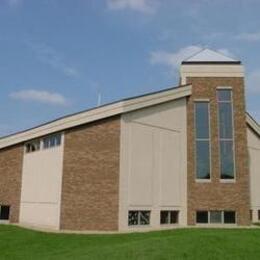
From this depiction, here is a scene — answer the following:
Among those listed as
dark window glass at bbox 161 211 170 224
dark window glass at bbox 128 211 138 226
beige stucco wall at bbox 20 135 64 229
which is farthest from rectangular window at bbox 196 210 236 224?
beige stucco wall at bbox 20 135 64 229

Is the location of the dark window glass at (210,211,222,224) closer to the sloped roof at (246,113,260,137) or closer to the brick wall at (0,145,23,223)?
the sloped roof at (246,113,260,137)

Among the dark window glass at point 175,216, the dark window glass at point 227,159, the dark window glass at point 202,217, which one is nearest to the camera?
the dark window glass at point 175,216

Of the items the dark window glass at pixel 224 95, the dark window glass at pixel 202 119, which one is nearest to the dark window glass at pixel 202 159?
the dark window glass at pixel 202 119

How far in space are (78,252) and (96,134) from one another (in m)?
10.1

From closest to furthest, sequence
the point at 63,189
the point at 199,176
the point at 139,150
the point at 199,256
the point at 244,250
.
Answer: the point at 199,256, the point at 244,250, the point at 63,189, the point at 139,150, the point at 199,176

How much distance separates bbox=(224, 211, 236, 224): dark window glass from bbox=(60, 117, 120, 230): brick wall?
286 inches

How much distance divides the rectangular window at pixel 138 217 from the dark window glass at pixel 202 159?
441 centimetres

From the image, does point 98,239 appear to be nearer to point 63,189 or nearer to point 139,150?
point 63,189

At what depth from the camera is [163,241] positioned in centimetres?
1550

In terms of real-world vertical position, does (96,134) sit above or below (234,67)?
below

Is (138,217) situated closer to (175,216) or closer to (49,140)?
(175,216)

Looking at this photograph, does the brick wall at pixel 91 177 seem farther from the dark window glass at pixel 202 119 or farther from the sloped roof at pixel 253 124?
the sloped roof at pixel 253 124

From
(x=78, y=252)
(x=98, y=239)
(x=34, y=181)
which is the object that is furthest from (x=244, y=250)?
(x=34, y=181)

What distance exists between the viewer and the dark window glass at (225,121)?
2825cm
